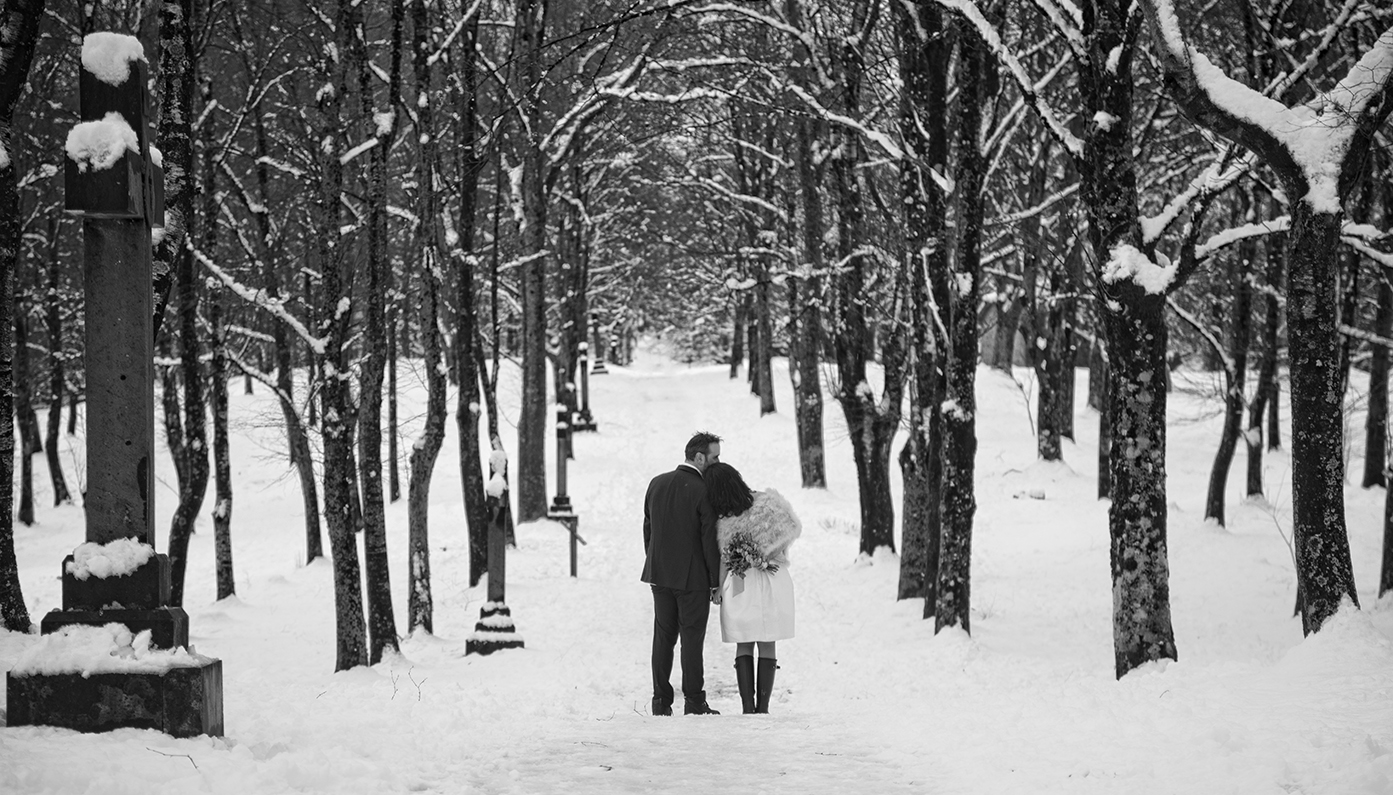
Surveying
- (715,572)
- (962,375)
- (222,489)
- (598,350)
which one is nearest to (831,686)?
(715,572)

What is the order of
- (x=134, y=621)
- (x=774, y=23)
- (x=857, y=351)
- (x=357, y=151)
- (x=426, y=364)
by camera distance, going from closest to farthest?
1. (x=134, y=621)
2. (x=357, y=151)
3. (x=426, y=364)
4. (x=774, y=23)
5. (x=857, y=351)

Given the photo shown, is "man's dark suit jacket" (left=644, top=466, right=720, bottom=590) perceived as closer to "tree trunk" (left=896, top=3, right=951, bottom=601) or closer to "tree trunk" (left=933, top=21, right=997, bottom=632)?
"tree trunk" (left=933, top=21, right=997, bottom=632)

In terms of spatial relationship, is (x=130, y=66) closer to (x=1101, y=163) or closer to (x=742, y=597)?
(x=742, y=597)

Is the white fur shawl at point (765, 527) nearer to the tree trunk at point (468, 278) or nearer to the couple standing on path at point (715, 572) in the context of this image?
the couple standing on path at point (715, 572)

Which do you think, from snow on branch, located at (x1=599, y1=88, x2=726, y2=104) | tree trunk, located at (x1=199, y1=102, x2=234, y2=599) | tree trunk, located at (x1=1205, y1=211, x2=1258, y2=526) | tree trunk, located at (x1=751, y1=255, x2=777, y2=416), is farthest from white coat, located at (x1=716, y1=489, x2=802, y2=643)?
tree trunk, located at (x1=751, y1=255, x2=777, y2=416)

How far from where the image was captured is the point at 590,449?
32594mm

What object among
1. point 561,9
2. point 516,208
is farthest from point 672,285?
point 516,208

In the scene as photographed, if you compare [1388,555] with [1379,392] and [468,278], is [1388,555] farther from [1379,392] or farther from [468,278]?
[468,278]

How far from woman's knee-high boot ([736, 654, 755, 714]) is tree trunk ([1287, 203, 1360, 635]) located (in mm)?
3629

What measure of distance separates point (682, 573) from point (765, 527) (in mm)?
673

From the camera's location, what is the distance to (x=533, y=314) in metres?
20.6

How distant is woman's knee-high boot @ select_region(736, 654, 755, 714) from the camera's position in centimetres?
797

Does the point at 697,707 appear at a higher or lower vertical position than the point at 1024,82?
lower

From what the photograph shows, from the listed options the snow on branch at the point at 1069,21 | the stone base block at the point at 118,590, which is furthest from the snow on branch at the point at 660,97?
the stone base block at the point at 118,590
